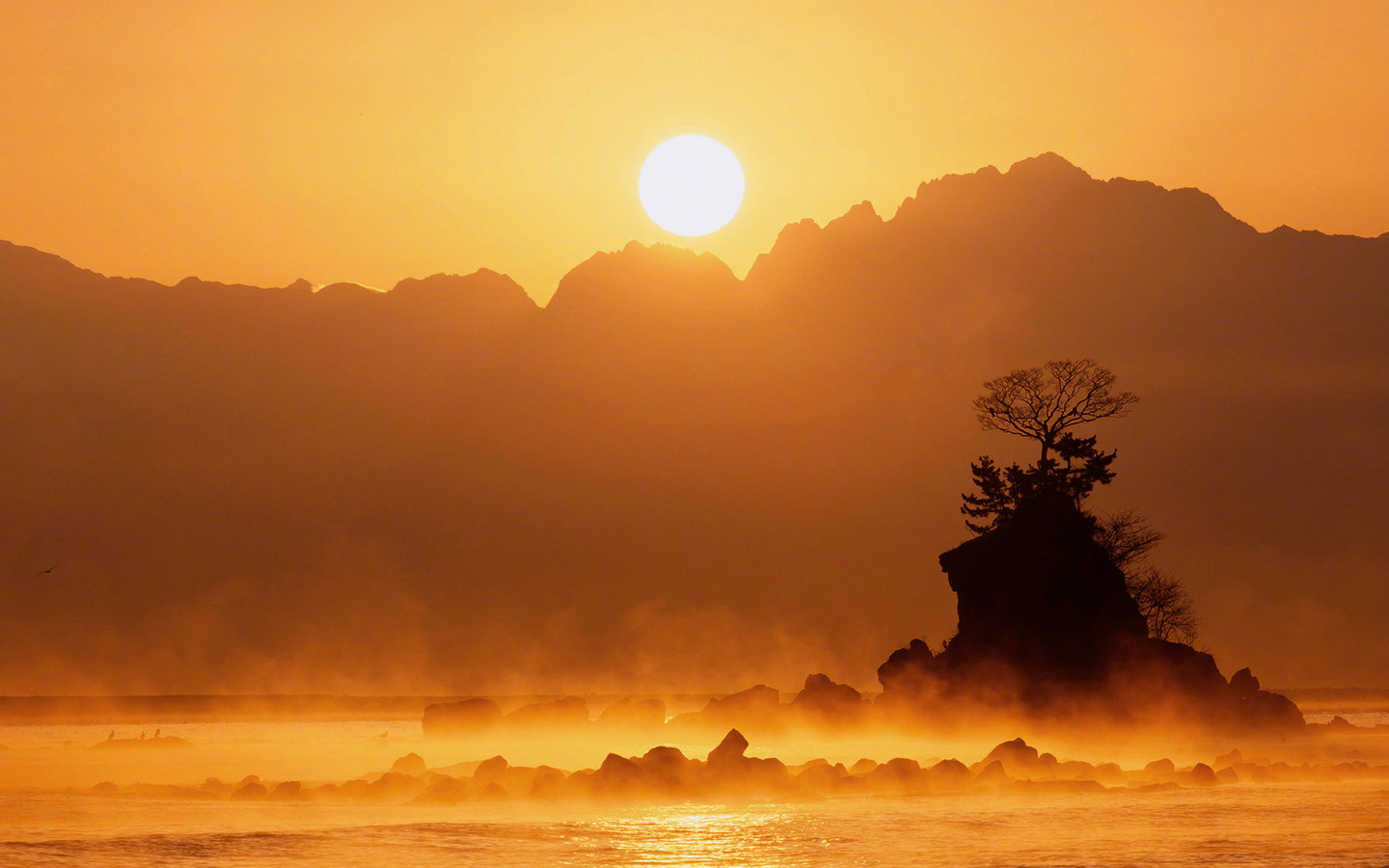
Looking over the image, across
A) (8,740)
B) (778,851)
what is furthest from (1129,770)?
(8,740)

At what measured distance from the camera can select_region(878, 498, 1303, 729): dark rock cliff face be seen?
72812 millimetres

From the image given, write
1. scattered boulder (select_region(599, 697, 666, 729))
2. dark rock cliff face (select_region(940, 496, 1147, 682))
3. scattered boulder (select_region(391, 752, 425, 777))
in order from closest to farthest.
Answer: scattered boulder (select_region(391, 752, 425, 777))
dark rock cliff face (select_region(940, 496, 1147, 682))
scattered boulder (select_region(599, 697, 666, 729))

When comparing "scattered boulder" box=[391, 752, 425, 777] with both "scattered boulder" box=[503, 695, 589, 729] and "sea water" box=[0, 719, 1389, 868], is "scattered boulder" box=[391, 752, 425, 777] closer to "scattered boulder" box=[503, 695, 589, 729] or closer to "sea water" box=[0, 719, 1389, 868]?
"sea water" box=[0, 719, 1389, 868]

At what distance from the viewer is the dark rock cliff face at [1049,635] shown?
72.8 m

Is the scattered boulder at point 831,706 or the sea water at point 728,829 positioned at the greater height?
the scattered boulder at point 831,706

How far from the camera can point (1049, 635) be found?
73062 millimetres

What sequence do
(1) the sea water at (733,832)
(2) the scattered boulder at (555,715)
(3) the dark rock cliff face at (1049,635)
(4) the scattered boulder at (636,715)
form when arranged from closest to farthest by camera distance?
(1) the sea water at (733,832)
(3) the dark rock cliff face at (1049,635)
(2) the scattered boulder at (555,715)
(4) the scattered boulder at (636,715)

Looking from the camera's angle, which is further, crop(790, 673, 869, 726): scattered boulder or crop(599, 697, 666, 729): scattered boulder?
crop(599, 697, 666, 729): scattered boulder

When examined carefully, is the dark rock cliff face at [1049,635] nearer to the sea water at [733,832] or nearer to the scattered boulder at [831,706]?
the scattered boulder at [831,706]

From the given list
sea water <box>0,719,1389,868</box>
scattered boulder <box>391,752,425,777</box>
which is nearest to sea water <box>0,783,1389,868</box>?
sea water <box>0,719,1389,868</box>

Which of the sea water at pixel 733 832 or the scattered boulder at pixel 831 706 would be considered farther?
the scattered boulder at pixel 831 706

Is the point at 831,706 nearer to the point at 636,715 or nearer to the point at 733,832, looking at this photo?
the point at 636,715

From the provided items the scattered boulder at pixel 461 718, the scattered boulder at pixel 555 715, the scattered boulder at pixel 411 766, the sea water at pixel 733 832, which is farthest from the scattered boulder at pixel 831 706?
the scattered boulder at pixel 411 766

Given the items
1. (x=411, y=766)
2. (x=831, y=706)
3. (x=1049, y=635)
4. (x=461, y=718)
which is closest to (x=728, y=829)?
(x=411, y=766)
